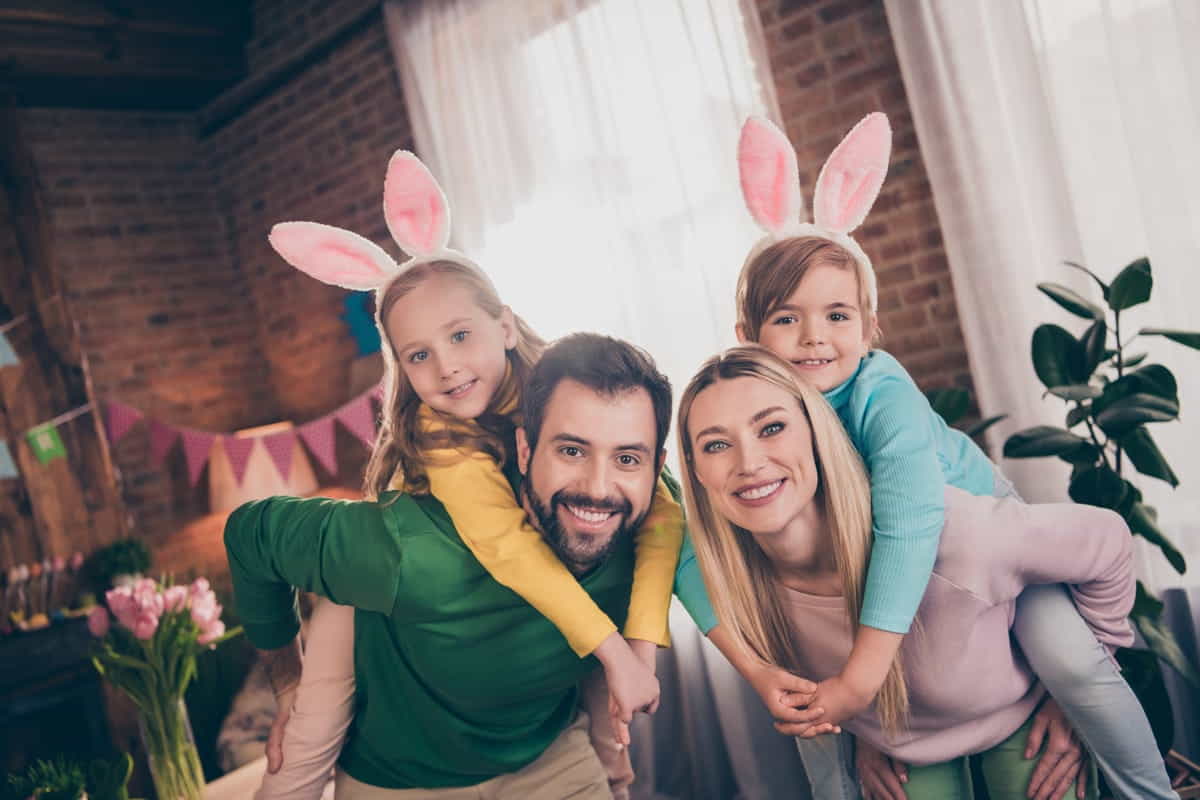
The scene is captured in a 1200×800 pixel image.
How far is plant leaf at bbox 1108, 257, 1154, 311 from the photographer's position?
6.43 feet

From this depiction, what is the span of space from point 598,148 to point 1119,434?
193 centimetres

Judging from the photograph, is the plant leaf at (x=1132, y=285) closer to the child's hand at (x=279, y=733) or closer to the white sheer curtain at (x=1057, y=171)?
the white sheer curtain at (x=1057, y=171)

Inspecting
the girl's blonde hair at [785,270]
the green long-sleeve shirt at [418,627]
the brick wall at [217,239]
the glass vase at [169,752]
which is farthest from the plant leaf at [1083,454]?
the brick wall at [217,239]

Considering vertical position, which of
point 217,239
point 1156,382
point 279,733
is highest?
point 217,239

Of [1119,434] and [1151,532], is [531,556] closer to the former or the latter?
[1119,434]

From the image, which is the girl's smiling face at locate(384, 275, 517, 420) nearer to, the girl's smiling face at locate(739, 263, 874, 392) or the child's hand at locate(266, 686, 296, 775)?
the girl's smiling face at locate(739, 263, 874, 392)

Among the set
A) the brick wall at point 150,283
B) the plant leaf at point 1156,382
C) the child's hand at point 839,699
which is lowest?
the child's hand at point 839,699

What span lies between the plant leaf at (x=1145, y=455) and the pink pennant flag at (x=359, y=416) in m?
2.57

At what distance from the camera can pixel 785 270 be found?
1.21 m

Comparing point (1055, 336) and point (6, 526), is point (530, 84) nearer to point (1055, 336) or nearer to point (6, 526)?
point (1055, 336)

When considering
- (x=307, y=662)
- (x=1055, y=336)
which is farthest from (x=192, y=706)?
(x=1055, y=336)

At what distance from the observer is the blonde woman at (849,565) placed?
118 cm

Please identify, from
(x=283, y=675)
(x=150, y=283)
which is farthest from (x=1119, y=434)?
(x=150, y=283)

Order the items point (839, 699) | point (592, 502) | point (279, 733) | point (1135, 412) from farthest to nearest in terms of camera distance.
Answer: point (1135, 412) → point (279, 733) → point (592, 502) → point (839, 699)
